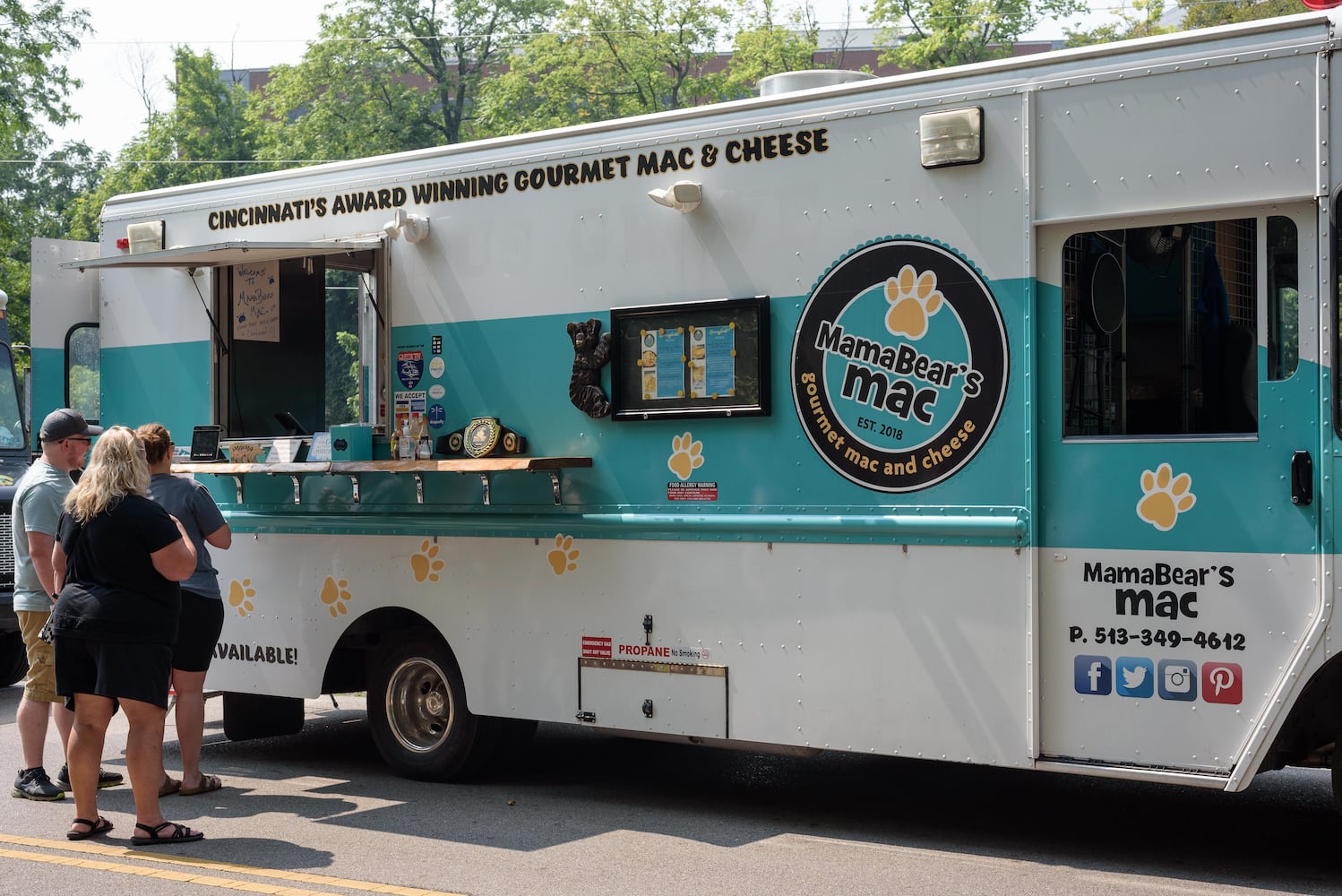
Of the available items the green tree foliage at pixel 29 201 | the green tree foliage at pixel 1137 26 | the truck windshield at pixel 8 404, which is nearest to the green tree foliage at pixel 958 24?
the green tree foliage at pixel 1137 26

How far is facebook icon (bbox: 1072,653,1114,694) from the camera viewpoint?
5.79 m

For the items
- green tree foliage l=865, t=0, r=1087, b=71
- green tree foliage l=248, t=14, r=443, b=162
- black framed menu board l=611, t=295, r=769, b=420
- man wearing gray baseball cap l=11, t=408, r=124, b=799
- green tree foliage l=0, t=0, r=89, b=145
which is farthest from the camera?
green tree foliage l=248, t=14, r=443, b=162

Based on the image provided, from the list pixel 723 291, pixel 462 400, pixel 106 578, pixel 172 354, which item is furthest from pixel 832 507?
pixel 172 354

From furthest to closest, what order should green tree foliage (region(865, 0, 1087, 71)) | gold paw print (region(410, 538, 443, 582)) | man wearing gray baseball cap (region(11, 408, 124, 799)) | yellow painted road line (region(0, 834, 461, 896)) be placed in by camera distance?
green tree foliage (region(865, 0, 1087, 71)) < gold paw print (region(410, 538, 443, 582)) < man wearing gray baseball cap (region(11, 408, 124, 799)) < yellow painted road line (region(0, 834, 461, 896))

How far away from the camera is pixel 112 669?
248 inches

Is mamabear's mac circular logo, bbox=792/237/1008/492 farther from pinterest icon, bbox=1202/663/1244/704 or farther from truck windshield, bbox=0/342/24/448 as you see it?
truck windshield, bbox=0/342/24/448

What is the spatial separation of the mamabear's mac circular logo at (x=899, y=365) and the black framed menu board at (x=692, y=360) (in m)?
0.24

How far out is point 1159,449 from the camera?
18.8ft

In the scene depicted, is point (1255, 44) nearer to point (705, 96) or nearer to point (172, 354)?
point (172, 354)

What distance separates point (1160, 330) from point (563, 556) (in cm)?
309

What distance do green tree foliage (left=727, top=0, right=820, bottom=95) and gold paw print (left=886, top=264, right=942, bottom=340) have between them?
104ft

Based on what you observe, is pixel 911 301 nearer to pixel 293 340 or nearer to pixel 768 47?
pixel 293 340

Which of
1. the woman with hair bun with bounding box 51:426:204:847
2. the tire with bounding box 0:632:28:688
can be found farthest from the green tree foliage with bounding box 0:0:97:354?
the woman with hair bun with bounding box 51:426:204:847

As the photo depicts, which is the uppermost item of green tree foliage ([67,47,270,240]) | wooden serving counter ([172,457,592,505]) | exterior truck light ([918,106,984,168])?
green tree foliage ([67,47,270,240])
